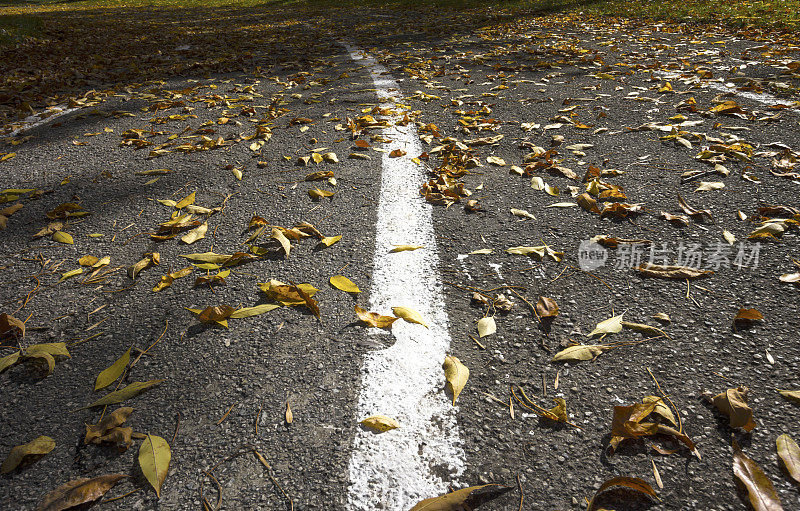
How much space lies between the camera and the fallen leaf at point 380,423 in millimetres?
1108

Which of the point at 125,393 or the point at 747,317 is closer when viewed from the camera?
the point at 125,393

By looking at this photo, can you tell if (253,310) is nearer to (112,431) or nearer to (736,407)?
(112,431)

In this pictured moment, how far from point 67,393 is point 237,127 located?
8.67 feet

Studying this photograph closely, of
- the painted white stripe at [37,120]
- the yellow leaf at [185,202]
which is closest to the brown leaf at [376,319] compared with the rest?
the yellow leaf at [185,202]

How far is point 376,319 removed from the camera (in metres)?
1.43

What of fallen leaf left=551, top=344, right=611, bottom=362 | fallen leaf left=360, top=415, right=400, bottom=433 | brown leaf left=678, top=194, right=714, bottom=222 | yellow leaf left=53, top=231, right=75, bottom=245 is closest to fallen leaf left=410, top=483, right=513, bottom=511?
fallen leaf left=360, top=415, right=400, bottom=433

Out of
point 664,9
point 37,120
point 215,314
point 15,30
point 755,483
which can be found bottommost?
point 755,483

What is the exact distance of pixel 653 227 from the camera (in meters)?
1.85

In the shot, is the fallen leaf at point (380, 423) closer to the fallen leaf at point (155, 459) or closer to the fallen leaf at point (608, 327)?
the fallen leaf at point (155, 459)

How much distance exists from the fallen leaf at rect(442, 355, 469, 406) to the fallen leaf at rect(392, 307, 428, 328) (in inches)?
7.1

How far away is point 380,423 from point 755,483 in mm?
910

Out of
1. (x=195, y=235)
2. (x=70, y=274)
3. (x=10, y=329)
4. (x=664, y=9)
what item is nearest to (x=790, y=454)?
(x=195, y=235)

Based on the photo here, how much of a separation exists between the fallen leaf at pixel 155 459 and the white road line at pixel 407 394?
1.54ft

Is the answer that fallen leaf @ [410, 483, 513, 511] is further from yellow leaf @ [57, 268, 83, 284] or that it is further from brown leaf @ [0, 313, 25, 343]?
yellow leaf @ [57, 268, 83, 284]
